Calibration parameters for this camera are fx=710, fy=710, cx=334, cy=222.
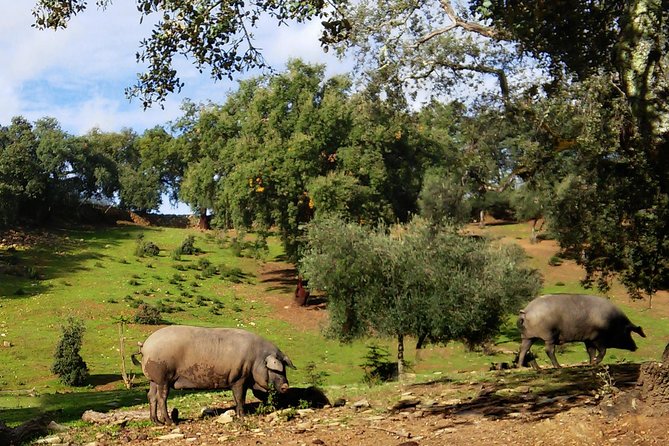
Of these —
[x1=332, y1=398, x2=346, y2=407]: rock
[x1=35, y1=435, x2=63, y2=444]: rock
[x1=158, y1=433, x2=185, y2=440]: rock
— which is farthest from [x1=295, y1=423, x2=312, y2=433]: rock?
[x1=35, y1=435, x2=63, y2=444]: rock

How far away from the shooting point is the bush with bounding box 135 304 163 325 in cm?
4891

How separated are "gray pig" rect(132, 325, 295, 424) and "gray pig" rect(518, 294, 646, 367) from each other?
8.94 meters

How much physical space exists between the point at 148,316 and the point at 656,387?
42.6 meters

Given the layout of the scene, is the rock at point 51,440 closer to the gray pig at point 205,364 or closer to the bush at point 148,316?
the gray pig at point 205,364

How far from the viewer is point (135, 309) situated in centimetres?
5188

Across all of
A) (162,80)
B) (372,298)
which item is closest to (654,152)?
(162,80)

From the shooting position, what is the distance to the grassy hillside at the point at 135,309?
3456cm

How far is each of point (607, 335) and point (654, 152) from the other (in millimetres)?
13297

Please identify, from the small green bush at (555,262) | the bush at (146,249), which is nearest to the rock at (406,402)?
the small green bush at (555,262)

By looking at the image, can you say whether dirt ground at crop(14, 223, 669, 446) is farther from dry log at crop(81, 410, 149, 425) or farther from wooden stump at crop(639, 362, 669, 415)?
dry log at crop(81, 410, 149, 425)

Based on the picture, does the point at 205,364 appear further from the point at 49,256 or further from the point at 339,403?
the point at 49,256

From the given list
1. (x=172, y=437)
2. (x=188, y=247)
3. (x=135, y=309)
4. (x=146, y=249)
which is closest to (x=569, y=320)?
(x=172, y=437)

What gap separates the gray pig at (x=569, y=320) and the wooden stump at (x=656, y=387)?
436 inches

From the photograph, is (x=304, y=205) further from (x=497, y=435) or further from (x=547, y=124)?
(x=497, y=435)
